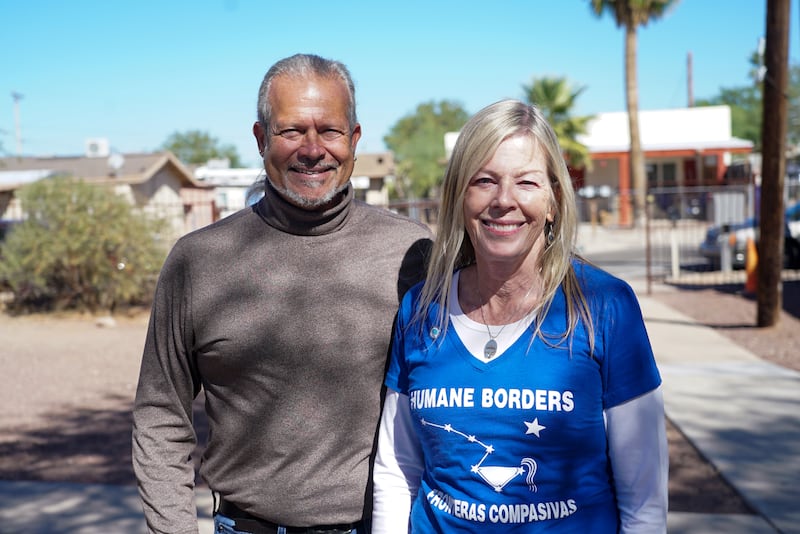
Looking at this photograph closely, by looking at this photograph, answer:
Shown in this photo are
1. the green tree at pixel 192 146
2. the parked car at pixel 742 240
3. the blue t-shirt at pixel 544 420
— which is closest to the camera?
the blue t-shirt at pixel 544 420

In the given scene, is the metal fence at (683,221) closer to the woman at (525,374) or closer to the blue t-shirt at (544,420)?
the woman at (525,374)

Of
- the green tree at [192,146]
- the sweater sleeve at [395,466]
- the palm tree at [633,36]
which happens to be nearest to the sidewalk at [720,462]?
the sweater sleeve at [395,466]

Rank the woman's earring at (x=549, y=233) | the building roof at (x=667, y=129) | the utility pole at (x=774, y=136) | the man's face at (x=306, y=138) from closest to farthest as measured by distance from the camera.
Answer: the woman's earring at (x=549, y=233) < the man's face at (x=306, y=138) < the utility pole at (x=774, y=136) < the building roof at (x=667, y=129)

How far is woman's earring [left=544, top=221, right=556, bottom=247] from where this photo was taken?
2098mm

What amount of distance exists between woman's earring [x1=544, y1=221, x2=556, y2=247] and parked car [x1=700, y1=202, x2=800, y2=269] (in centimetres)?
1553

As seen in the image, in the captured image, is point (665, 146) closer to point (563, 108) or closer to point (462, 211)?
point (563, 108)

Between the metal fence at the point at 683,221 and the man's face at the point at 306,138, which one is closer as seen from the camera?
the man's face at the point at 306,138

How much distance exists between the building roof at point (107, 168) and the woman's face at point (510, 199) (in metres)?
23.1

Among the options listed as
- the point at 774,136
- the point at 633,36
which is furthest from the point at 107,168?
the point at 774,136

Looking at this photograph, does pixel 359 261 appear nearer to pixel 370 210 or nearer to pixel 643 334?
pixel 370 210

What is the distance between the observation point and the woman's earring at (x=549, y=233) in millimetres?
2098

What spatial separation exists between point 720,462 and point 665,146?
35845 mm

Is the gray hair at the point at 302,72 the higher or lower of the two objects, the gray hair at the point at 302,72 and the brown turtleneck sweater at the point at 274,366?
the higher

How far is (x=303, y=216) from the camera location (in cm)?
230
